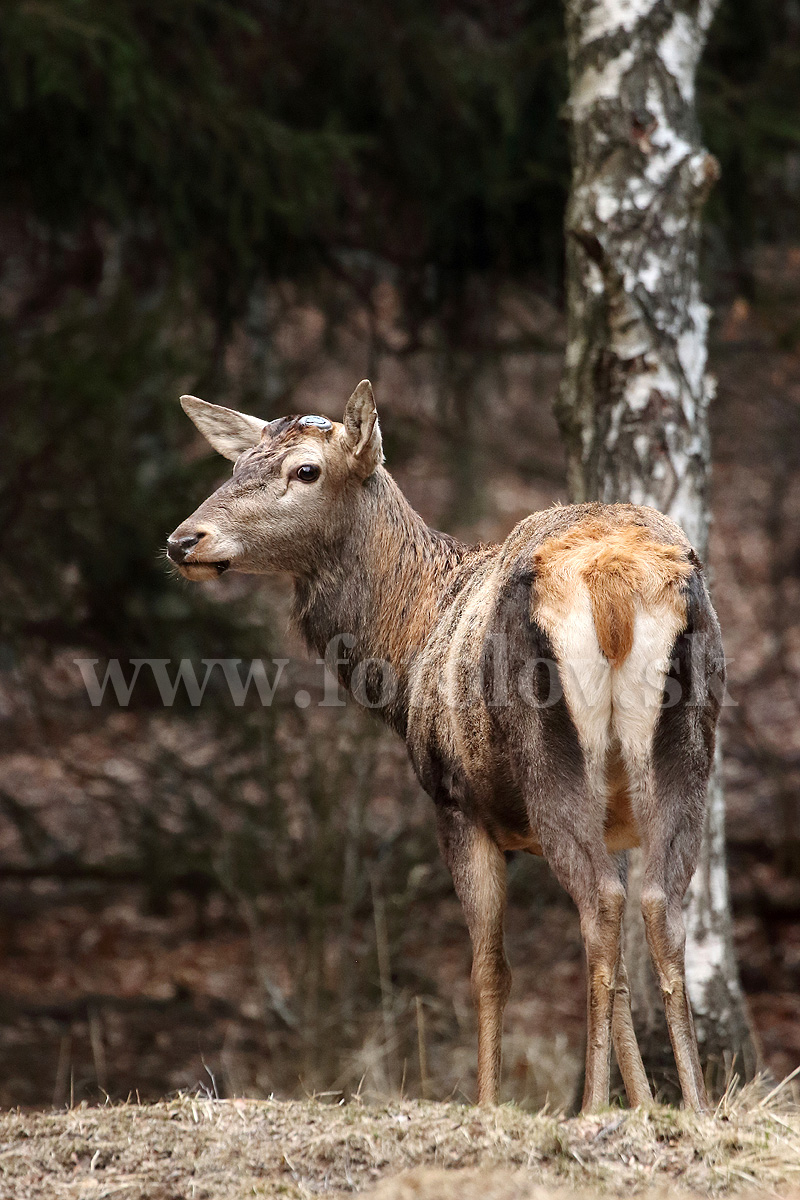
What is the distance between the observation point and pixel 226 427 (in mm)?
5352

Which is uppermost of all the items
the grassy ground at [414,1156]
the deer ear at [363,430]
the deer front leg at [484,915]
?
the deer ear at [363,430]

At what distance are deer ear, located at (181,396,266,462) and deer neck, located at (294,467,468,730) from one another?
627 mm

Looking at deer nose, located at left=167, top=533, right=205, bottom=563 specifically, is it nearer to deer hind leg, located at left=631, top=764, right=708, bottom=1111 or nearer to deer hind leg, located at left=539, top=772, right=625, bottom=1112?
deer hind leg, located at left=539, top=772, right=625, bottom=1112

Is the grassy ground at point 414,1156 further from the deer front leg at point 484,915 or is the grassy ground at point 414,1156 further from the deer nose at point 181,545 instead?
the deer nose at point 181,545

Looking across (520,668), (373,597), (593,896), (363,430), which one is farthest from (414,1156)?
(363,430)

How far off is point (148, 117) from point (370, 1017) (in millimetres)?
5648

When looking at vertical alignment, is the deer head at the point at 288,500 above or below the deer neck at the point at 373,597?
above

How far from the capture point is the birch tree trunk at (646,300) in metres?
5.33

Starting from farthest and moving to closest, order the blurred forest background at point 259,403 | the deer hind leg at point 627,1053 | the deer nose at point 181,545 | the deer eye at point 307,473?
the blurred forest background at point 259,403 < the deer eye at point 307,473 < the deer nose at point 181,545 < the deer hind leg at point 627,1053

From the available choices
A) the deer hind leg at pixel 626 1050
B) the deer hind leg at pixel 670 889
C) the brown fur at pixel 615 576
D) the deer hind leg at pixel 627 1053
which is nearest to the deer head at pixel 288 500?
the brown fur at pixel 615 576

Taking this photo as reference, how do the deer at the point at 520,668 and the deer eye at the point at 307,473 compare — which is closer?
the deer at the point at 520,668

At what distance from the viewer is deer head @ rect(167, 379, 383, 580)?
466cm

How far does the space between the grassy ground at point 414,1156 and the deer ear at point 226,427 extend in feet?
8.79

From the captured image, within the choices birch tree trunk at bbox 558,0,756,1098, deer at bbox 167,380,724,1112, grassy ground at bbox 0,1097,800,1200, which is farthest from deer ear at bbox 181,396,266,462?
grassy ground at bbox 0,1097,800,1200
